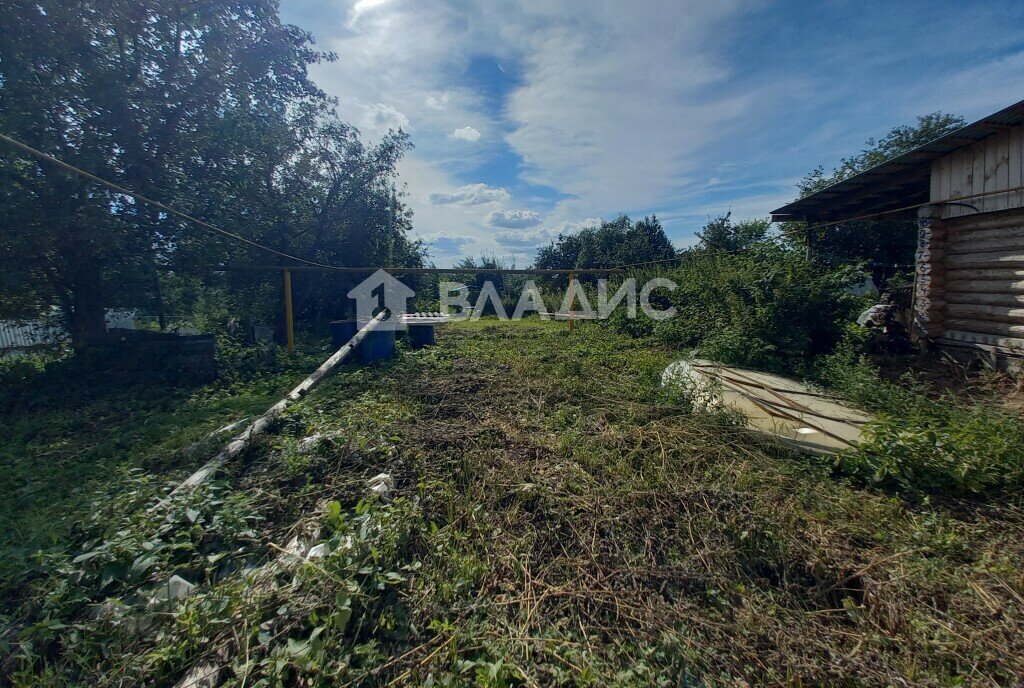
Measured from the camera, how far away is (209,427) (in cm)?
435

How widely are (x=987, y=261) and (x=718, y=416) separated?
500 centimetres

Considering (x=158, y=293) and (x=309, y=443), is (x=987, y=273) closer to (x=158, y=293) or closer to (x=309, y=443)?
(x=309, y=443)

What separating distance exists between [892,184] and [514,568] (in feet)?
29.5

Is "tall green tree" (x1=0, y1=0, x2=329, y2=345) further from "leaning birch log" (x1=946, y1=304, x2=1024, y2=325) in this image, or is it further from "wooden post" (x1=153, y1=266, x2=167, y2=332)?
"leaning birch log" (x1=946, y1=304, x2=1024, y2=325)

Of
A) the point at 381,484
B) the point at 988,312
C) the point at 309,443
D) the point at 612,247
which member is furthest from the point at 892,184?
the point at 612,247

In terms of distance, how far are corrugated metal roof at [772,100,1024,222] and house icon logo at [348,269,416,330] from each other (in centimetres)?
1012

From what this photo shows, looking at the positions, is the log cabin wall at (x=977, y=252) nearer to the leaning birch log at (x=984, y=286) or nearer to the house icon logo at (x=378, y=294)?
A: the leaning birch log at (x=984, y=286)

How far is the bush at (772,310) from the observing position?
6.50 meters

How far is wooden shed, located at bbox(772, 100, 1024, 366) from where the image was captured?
5090mm

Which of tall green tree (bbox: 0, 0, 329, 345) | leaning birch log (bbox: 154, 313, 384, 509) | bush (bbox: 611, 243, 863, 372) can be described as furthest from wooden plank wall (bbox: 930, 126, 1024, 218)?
tall green tree (bbox: 0, 0, 329, 345)

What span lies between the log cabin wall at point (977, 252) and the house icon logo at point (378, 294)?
36.7 ft

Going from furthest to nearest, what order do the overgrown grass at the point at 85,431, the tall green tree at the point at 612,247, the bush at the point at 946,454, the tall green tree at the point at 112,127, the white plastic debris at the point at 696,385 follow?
the tall green tree at the point at 612,247, the tall green tree at the point at 112,127, the white plastic debris at the point at 696,385, the bush at the point at 946,454, the overgrown grass at the point at 85,431

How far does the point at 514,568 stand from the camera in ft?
7.70

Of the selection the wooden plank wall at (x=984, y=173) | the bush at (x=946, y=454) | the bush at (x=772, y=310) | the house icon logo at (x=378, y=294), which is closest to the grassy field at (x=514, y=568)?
the bush at (x=946, y=454)
